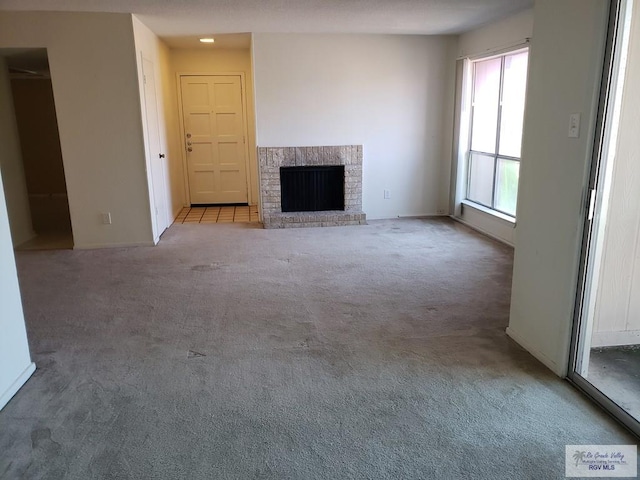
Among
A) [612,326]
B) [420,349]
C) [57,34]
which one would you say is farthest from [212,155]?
[612,326]

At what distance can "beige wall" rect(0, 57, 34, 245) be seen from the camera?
17.6 ft

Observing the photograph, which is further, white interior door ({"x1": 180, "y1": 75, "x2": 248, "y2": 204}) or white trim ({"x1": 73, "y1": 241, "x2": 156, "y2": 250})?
white interior door ({"x1": 180, "y1": 75, "x2": 248, "y2": 204})

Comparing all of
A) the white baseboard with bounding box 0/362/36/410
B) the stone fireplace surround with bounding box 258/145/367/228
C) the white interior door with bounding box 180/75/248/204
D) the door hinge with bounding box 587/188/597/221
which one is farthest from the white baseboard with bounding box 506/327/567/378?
the white interior door with bounding box 180/75/248/204

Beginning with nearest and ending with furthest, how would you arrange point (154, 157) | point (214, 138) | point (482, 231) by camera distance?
point (154, 157), point (482, 231), point (214, 138)

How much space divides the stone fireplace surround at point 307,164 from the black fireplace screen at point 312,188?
86mm

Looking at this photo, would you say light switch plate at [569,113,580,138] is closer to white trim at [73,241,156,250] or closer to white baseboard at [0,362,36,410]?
white baseboard at [0,362,36,410]

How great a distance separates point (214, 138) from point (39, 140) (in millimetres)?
3476

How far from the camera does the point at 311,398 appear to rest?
95.4 inches

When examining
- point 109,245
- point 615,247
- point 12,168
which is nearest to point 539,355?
point 615,247

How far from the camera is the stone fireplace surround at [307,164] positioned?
6.14m

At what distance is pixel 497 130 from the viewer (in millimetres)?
5531

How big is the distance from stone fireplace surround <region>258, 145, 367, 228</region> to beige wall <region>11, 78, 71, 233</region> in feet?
13.3

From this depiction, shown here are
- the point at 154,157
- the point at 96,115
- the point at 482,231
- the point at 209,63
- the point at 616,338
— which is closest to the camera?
the point at 616,338

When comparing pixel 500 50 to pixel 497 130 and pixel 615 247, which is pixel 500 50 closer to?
pixel 497 130
